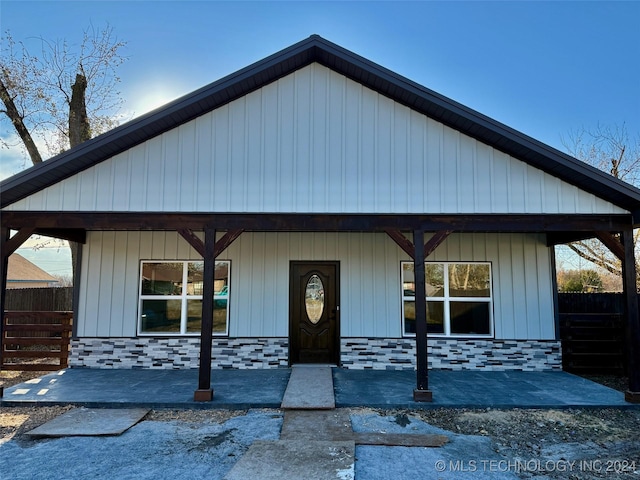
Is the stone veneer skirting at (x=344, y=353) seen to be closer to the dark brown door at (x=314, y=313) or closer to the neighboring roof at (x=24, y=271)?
the dark brown door at (x=314, y=313)

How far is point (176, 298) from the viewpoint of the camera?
770cm

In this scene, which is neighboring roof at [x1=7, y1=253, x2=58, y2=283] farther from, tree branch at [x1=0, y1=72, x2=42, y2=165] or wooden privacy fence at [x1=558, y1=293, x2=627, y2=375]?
wooden privacy fence at [x1=558, y1=293, x2=627, y2=375]

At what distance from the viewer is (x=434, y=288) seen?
7.75 metres

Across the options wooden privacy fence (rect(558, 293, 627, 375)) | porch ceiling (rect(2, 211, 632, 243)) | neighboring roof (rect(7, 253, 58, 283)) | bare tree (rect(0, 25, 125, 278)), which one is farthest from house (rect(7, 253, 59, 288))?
wooden privacy fence (rect(558, 293, 627, 375))

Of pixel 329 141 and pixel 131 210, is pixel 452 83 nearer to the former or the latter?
pixel 329 141

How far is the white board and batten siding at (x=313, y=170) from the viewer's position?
19.4 feet

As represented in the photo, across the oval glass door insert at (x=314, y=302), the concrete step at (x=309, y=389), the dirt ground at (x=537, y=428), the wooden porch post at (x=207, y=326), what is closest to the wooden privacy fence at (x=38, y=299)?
the dirt ground at (x=537, y=428)

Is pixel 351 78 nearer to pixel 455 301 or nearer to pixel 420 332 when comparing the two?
pixel 420 332

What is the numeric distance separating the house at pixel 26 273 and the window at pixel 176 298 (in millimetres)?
23927

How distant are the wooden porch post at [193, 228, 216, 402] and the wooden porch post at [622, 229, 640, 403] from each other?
581 centimetres

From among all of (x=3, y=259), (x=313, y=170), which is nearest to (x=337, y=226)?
(x=313, y=170)

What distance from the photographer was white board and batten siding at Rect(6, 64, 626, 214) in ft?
19.4

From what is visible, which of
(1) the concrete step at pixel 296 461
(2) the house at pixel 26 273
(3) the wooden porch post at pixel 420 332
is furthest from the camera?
(2) the house at pixel 26 273

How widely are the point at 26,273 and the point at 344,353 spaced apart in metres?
30.5
